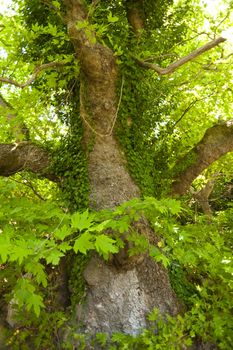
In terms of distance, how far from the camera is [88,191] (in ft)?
16.8

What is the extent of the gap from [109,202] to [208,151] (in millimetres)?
2368

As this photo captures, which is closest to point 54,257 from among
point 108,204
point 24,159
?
point 108,204

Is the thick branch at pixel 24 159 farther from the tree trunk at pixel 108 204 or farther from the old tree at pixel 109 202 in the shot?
the tree trunk at pixel 108 204

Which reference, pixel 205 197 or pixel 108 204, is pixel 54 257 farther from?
pixel 205 197

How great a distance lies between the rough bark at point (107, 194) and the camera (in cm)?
432

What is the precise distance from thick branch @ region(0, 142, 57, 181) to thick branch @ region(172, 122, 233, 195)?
2.43 m

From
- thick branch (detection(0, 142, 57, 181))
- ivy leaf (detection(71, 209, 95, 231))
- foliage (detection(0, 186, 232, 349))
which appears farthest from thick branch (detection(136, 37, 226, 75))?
ivy leaf (detection(71, 209, 95, 231))

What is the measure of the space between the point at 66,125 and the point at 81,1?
2069mm

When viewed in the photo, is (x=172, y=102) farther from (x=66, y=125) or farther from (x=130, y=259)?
(x=130, y=259)

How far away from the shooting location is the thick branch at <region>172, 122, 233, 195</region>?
6.19 meters

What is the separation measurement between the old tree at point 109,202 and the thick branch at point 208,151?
2cm

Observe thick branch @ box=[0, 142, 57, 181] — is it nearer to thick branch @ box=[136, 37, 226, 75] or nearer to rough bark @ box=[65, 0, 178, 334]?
rough bark @ box=[65, 0, 178, 334]

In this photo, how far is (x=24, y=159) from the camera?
5.93 meters

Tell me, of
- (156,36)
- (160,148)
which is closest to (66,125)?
(160,148)
